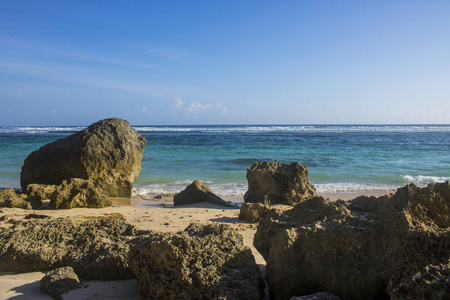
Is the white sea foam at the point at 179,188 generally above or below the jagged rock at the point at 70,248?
below

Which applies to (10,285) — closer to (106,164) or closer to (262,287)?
(262,287)

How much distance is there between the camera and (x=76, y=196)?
21.9 ft

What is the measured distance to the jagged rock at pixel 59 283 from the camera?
2.79 metres

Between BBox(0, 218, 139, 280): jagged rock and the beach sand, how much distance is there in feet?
0.31

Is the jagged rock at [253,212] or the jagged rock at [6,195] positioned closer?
the jagged rock at [253,212]

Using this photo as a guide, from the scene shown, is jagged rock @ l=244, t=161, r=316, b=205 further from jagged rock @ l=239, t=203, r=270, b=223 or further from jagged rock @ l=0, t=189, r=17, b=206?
jagged rock @ l=0, t=189, r=17, b=206

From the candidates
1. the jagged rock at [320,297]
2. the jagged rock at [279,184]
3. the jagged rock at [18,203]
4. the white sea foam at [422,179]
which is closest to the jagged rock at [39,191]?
the jagged rock at [18,203]

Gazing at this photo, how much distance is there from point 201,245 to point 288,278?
72cm

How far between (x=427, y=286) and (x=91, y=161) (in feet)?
24.9

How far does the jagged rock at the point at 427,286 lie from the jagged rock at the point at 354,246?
25.4 inches

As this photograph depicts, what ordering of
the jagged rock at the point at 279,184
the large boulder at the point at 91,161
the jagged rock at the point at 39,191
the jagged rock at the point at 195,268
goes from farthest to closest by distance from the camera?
the large boulder at the point at 91,161 → the jagged rock at the point at 279,184 → the jagged rock at the point at 39,191 → the jagged rock at the point at 195,268

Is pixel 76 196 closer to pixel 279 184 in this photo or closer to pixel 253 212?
pixel 253 212

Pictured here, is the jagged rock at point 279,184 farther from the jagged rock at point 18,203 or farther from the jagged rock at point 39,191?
the jagged rock at point 18,203

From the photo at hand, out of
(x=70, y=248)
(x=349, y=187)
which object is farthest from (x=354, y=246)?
(x=349, y=187)
